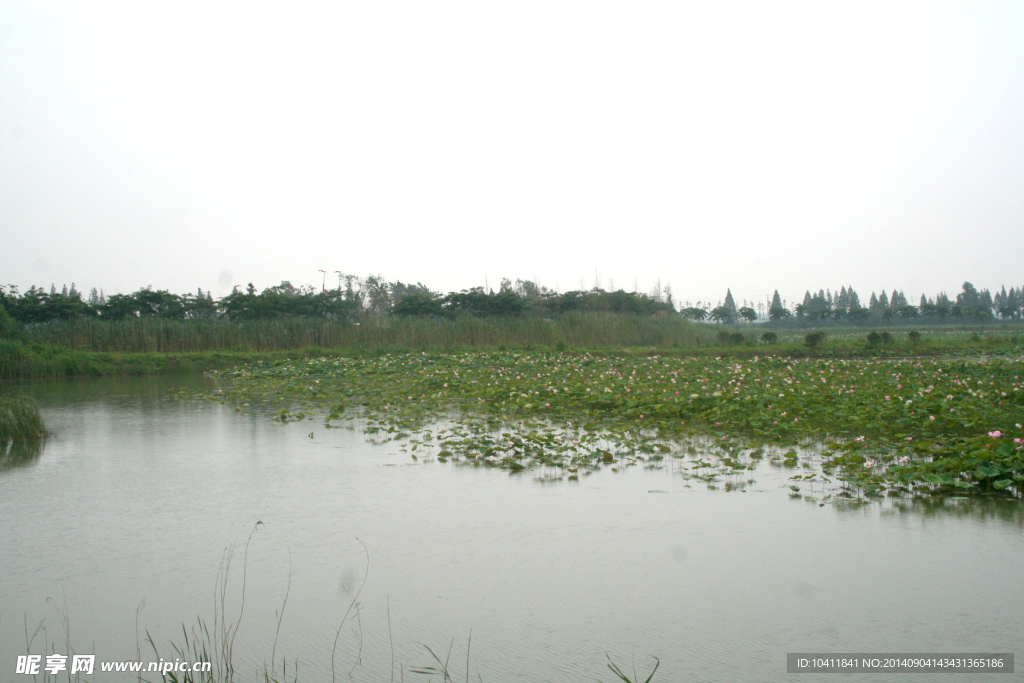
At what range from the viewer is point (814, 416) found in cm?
708

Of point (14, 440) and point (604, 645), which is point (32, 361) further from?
point (604, 645)

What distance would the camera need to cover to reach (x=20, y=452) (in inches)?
267

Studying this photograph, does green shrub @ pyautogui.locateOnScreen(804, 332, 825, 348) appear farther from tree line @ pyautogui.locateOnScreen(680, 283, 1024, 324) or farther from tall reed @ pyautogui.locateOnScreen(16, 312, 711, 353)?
tree line @ pyautogui.locateOnScreen(680, 283, 1024, 324)

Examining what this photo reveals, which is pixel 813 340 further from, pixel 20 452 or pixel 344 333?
pixel 20 452

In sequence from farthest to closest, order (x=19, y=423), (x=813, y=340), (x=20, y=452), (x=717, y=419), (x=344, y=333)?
(x=344, y=333), (x=813, y=340), (x=19, y=423), (x=717, y=419), (x=20, y=452)

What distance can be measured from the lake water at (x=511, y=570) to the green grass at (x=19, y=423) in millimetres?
2228

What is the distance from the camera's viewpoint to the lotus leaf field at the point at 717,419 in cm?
487

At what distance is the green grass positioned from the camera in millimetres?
7379

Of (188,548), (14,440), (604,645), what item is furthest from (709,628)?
(14,440)

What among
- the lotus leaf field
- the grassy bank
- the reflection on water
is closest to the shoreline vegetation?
the grassy bank

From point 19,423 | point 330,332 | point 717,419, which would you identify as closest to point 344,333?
point 330,332

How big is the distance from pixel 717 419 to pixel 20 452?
7.15m

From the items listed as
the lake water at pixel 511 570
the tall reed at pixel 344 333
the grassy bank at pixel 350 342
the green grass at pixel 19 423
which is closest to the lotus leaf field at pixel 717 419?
the lake water at pixel 511 570

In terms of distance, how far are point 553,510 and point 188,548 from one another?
2197 mm
